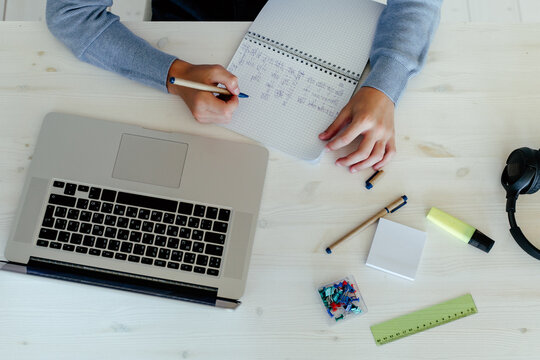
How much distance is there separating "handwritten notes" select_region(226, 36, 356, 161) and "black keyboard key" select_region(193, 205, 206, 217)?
157 millimetres

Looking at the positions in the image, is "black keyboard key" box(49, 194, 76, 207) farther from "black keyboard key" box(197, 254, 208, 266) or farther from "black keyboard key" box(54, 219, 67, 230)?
"black keyboard key" box(197, 254, 208, 266)

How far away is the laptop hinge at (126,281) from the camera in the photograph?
2.08ft

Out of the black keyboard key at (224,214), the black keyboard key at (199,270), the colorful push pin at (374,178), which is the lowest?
the black keyboard key at (199,270)

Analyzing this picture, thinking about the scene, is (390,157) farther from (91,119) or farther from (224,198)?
(91,119)

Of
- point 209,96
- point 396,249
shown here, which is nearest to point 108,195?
point 209,96

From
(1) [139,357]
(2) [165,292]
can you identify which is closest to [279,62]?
(2) [165,292]

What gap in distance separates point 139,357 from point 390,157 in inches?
20.8

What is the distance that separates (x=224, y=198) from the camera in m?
0.69

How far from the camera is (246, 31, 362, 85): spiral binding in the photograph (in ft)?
2.54

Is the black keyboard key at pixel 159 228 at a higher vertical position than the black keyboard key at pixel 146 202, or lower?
lower

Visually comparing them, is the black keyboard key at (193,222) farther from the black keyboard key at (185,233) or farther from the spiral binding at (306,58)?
the spiral binding at (306,58)

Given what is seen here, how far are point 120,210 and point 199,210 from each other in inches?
5.1

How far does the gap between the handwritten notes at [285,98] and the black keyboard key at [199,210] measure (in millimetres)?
157

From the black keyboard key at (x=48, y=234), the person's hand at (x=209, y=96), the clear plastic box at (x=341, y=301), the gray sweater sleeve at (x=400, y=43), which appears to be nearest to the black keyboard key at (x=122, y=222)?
the black keyboard key at (x=48, y=234)
